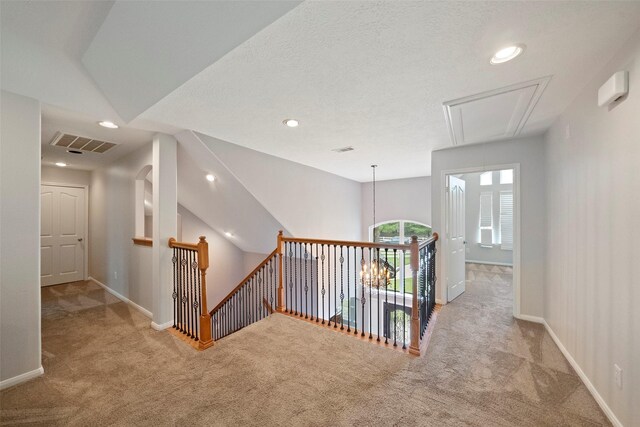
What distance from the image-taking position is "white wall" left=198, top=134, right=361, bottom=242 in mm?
3668

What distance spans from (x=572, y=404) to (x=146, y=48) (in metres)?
3.94

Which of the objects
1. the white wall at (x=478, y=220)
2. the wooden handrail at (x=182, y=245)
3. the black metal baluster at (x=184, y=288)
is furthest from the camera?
the white wall at (x=478, y=220)

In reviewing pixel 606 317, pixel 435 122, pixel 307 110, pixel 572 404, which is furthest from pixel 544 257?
pixel 307 110

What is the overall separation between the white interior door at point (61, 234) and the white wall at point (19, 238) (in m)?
3.85

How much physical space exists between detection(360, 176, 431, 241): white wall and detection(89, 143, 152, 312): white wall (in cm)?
523

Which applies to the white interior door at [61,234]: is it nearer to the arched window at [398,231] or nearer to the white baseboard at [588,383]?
the arched window at [398,231]

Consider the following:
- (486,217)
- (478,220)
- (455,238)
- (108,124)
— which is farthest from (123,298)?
(486,217)

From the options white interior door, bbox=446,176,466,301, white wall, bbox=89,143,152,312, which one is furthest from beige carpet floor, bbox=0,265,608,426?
white interior door, bbox=446,176,466,301

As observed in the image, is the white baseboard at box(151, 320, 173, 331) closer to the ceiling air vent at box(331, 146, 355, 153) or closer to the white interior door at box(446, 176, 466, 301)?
the ceiling air vent at box(331, 146, 355, 153)

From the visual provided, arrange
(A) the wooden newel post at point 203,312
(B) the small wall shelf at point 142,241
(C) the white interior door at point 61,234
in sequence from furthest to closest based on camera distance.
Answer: (C) the white interior door at point 61,234 < (B) the small wall shelf at point 142,241 < (A) the wooden newel post at point 203,312

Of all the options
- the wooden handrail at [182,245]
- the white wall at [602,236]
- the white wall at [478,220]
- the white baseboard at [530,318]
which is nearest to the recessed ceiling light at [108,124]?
the wooden handrail at [182,245]

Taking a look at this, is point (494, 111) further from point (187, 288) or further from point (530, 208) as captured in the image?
point (187, 288)

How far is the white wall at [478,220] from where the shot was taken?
22.2 feet

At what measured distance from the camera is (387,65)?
170cm
